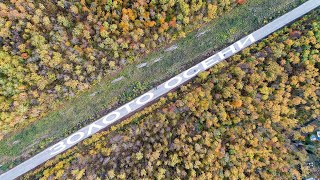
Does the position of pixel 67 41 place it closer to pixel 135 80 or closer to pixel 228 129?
pixel 135 80

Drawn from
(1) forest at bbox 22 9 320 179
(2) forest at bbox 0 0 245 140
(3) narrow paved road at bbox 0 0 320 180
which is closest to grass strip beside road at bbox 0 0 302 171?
(3) narrow paved road at bbox 0 0 320 180

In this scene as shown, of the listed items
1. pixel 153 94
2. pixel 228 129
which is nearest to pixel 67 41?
pixel 153 94

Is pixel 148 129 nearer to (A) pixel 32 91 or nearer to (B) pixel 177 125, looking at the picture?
(B) pixel 177 125

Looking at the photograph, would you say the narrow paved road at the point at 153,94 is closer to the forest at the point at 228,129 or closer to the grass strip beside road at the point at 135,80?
the grass strip beside road at the point at 135,80

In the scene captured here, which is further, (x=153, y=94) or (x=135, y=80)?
(x=153, y=94)

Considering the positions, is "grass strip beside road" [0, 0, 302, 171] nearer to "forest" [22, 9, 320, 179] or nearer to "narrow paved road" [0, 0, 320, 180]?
"narrow paved road" [0, 0, 320, 180]
